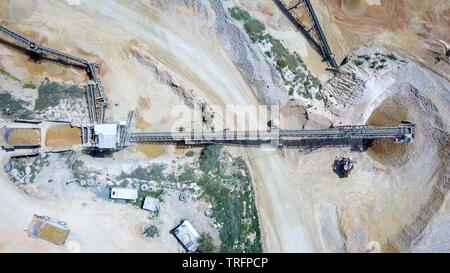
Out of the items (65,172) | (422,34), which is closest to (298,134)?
(422,34)

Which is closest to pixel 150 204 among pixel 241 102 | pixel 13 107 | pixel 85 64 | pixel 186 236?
pixel 186 236

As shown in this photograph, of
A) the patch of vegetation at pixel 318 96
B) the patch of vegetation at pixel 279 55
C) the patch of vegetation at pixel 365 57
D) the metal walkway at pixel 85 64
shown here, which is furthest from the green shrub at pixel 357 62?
the metal walkway at pixel 85 64

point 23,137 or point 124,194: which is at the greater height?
point 23,137

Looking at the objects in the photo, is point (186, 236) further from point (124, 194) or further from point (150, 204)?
point (124, 194)

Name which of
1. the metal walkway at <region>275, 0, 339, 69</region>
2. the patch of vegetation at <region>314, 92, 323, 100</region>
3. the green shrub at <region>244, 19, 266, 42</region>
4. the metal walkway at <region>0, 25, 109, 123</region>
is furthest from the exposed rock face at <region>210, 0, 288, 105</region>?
the metal walkway at <region>0, 25, 109, 123</region>

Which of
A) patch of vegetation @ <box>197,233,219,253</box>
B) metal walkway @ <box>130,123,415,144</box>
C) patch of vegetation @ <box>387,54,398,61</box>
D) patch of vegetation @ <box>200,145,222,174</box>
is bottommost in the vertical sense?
patch of vegetation @ <box>197,233,219,253</box>

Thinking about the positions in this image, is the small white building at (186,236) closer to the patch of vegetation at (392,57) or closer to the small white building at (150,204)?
the small white building at (150,204)

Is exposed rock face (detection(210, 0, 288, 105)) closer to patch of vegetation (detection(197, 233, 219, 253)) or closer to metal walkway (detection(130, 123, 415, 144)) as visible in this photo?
metal walkway (detection(130, 123, 415, 144))
